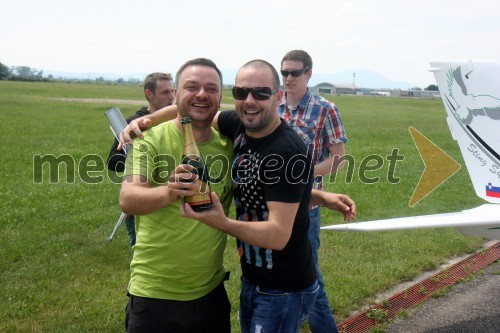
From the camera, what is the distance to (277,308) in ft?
7.00

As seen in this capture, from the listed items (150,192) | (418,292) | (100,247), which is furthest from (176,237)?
(100,247)

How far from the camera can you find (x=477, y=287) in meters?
4.83

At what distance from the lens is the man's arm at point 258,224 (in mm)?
1710

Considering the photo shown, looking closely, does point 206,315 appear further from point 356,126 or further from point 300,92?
point 356,126

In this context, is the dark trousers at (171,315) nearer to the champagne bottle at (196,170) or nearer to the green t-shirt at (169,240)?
the green t-shirt at (169,240)

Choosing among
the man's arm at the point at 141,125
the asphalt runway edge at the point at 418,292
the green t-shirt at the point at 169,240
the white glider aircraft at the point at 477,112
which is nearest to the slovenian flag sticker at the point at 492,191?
the white glider aircraft at the point at 477,112

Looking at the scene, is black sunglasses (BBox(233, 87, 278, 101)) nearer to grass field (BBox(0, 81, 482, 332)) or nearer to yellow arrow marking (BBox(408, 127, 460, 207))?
grass field (BBox(0, 81, 482, 332))

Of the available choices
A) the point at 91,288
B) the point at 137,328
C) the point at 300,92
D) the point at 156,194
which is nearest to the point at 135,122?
the point at 156,194

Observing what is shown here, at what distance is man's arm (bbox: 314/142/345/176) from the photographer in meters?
3.39

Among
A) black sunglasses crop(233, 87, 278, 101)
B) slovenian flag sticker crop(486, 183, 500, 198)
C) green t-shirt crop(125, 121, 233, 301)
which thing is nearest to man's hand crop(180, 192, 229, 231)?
green t-shirt crop(125, 121, 233, 301)

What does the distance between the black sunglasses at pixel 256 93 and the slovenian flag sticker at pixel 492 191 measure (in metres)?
3.70

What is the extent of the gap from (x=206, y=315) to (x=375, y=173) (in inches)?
364

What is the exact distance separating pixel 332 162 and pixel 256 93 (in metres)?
1.53

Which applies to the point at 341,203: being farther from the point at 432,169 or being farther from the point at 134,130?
the point at 432,169
